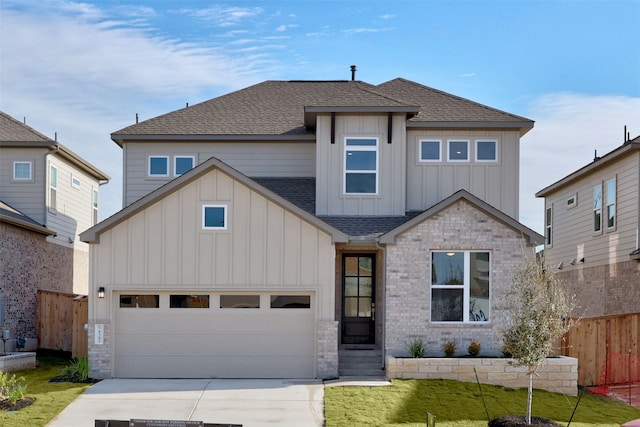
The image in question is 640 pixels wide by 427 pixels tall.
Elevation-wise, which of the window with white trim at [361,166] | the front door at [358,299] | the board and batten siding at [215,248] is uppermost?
the window with white trim at [361,166]

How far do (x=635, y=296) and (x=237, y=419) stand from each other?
11.9 m

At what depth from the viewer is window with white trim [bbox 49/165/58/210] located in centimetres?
2188

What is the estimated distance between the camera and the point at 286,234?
52.3ft

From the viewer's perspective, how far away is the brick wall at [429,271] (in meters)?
15.9

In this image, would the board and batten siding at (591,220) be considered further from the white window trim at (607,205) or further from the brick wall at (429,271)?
the brick wall at (429,271)

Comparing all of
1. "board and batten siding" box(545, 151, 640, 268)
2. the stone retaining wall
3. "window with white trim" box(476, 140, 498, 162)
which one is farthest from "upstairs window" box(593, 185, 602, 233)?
the stone retaining wall

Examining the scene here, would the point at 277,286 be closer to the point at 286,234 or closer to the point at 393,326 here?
the point at 286,234

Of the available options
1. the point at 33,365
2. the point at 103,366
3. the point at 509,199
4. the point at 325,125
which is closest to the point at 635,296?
the point at 509,199

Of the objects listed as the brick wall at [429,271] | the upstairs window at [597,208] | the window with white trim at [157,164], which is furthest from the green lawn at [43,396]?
the upstairs window at [597,208]

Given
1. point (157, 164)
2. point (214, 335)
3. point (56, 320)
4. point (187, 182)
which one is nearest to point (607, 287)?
point (214, 335)

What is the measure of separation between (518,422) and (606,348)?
219 inches

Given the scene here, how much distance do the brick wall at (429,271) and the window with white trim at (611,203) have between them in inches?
233

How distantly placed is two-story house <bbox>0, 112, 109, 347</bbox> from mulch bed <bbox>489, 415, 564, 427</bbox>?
13.2 meters

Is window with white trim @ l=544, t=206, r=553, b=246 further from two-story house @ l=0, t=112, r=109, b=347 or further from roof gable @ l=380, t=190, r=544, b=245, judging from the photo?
two-story house @ l=0, t=112, r=109, b=347
